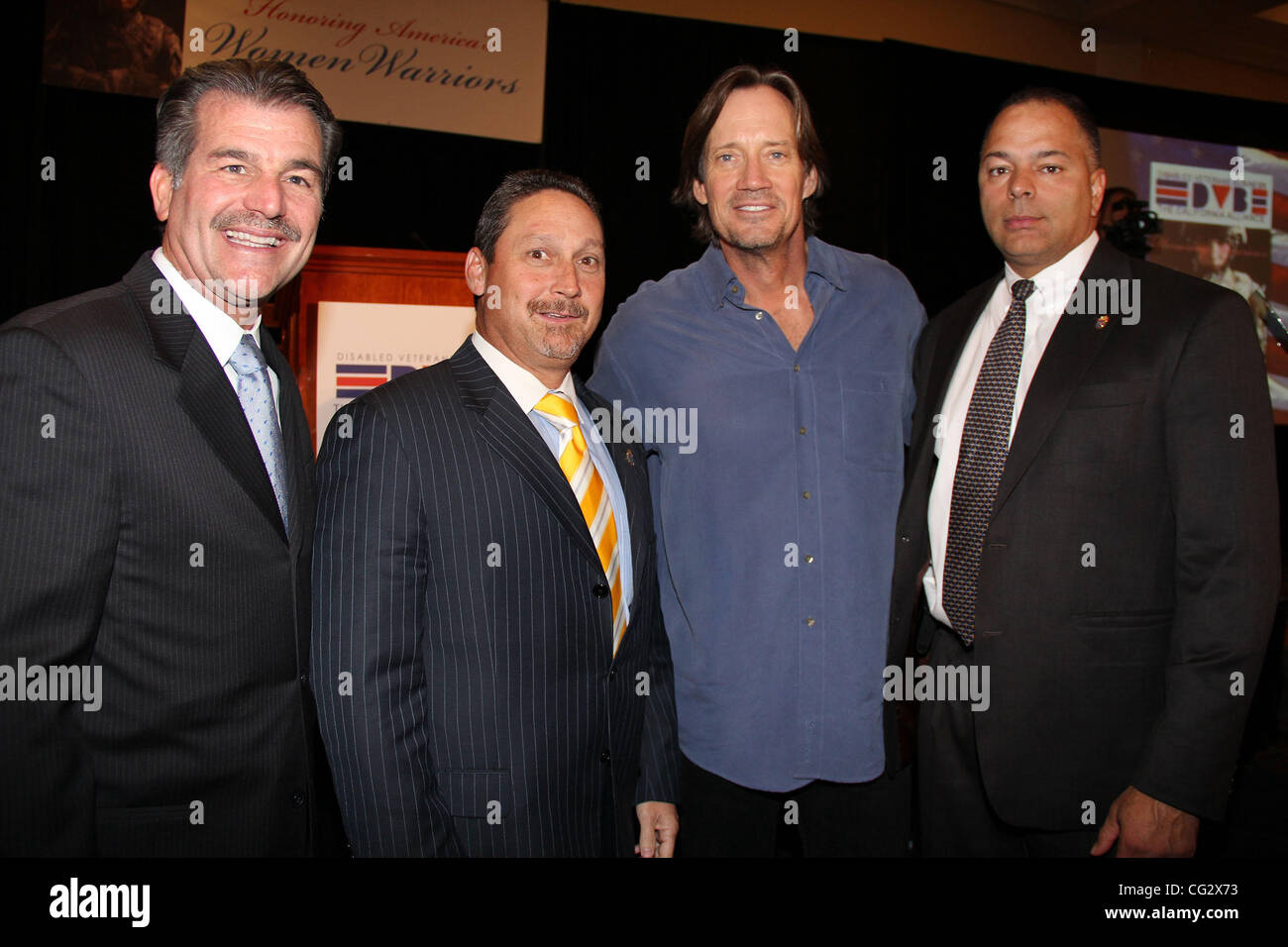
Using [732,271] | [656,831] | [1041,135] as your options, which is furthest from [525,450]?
[1041,135]

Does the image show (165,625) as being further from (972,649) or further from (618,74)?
(618,74)

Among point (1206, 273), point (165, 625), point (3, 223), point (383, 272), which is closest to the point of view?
point (165, 625)

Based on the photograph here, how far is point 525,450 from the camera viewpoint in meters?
1.77

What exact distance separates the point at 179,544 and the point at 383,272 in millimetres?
2701

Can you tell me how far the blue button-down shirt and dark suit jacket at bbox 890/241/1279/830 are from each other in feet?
1.03

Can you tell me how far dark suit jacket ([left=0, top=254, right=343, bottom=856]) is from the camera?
1281 mm

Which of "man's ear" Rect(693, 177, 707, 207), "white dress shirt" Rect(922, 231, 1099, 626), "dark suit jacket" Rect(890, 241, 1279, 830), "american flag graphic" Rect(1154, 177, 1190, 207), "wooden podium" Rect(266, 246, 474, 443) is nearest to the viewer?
"dark suit jacket" Rect(890, 241, 1279, 830)

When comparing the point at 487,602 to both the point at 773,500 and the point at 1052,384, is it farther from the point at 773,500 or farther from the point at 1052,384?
the point at 1052,384

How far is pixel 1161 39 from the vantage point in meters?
7.61

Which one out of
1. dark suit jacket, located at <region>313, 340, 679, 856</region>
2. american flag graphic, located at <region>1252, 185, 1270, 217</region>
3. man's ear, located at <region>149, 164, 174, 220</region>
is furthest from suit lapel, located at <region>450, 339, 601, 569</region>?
american flag graphic, located at <region>1252, 185, 1270, 217</region>

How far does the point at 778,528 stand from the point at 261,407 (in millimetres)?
1177

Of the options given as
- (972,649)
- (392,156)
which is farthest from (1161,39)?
(972,649)

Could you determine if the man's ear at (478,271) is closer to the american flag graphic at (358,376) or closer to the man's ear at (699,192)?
the man's ear at (699,192)

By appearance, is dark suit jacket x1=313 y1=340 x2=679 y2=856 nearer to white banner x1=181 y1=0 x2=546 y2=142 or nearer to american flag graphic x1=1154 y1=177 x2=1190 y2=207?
white banner x1=181 y1=0 x2=546 y2=142
